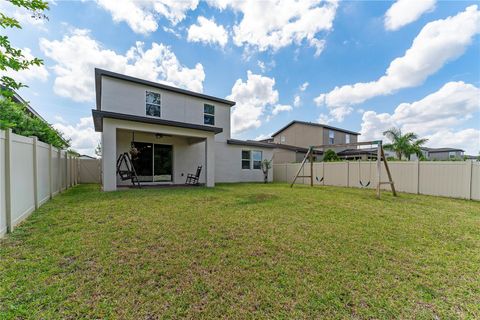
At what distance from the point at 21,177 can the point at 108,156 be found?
12.1ft

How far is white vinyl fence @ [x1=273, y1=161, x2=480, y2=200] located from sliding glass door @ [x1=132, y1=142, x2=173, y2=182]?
30.2 ft

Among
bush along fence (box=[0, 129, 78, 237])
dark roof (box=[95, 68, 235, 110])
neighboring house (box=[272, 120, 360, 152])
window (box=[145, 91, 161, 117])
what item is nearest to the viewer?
bush along fence (box=[0, 129, 78, 237])

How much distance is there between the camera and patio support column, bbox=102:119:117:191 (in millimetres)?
7566

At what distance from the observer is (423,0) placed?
24.1 feet

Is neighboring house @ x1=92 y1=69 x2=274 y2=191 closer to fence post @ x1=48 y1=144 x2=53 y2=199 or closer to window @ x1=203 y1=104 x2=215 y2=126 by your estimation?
window @ x1=203 y1=104 x2=215 y2=126

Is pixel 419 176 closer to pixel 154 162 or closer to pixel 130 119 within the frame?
pixel 130 119

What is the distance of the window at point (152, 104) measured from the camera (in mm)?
11383

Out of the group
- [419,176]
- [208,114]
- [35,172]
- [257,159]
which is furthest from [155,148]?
[419,176]

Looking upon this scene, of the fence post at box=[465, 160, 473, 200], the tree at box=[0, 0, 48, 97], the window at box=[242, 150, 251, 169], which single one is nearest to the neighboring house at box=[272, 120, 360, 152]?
the window at box=[242, 150, 251, 169]

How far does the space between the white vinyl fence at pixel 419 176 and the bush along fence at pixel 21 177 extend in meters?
12.9

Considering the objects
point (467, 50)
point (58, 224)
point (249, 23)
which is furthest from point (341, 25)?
point (58, 224)

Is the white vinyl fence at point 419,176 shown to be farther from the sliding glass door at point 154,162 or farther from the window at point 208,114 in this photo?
the sliding glass door at point 154,162

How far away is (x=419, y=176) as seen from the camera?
9.15 meters

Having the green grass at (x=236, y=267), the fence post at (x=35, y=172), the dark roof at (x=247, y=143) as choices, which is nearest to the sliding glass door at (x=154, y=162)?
the dark roof at (x=247, y=143)
